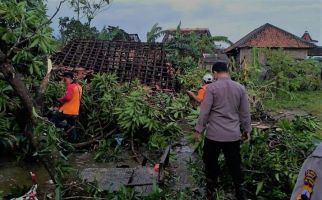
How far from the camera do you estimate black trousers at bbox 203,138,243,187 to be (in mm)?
5398

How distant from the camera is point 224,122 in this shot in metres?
5.35

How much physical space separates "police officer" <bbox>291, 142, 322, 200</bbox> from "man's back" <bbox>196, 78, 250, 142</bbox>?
3.38 meters

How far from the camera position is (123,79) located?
42.1 ft

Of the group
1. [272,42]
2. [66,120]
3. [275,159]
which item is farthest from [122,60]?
[272,42]

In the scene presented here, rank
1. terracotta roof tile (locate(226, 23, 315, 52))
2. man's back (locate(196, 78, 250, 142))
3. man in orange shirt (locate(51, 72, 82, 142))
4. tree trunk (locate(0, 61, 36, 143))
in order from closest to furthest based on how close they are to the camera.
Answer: tree trunk (locate(0, 61, 36, 143)) → man's back (locate(196, 78, 250, 142)) → man in orange shirt (locate(51, 72, 82, 142)) → terracotta roof tile (locate(226, 23, 315, 52))

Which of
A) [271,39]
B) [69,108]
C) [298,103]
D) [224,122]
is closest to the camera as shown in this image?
[224,122]

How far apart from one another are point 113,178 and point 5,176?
2.01 meters

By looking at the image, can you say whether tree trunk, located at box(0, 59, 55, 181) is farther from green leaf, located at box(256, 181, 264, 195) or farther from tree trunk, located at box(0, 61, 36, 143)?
green leaf, located at box(256, 181, 264, 195)

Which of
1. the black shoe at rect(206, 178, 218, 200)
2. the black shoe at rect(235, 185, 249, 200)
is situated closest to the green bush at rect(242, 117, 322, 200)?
the black shoe at rect(235, 185, 249, 200)

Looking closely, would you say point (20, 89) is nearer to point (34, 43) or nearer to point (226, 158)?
point (34, 43)

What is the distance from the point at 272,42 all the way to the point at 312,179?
2825 cm

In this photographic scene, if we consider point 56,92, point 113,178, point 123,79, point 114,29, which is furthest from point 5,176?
point 114,29

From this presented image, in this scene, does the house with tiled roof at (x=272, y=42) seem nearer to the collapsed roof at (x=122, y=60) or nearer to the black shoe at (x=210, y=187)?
the collapsed roof at (x=122, y=60)

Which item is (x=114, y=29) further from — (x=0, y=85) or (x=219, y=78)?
(x=219, y=78)
